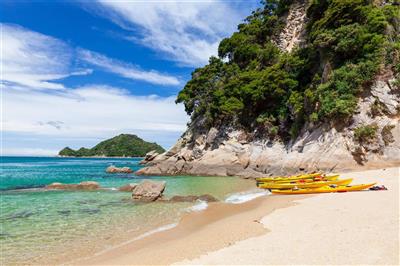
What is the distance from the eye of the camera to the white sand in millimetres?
5906

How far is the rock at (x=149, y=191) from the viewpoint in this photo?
18.3m

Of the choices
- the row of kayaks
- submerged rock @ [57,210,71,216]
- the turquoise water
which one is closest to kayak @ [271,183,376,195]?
the row of kayaks

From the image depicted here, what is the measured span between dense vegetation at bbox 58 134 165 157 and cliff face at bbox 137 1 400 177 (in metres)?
113

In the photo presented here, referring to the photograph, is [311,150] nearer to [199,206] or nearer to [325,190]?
[325,190]

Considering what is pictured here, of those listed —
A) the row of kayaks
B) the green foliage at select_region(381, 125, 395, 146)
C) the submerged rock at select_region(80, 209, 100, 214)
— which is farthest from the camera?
the green foliage at select_region(381, 125, 395, 146)

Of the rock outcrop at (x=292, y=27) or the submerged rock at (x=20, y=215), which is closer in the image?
the submerged rock at (x=20, y=215)

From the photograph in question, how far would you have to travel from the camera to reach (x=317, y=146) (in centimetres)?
2917

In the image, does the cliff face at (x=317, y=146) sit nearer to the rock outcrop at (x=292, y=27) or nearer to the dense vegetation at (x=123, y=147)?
the rock outcrop at (x=292, y=27)

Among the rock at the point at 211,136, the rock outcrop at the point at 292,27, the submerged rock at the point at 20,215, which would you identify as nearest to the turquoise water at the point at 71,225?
the submerged rock at the point at 20,215

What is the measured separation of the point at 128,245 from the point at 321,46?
30550 mm

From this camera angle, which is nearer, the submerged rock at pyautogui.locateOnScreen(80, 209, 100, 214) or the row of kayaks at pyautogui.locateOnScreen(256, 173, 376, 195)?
the submerged rock at pyautogui.locateOnScreen(80, 209, 100, 214)

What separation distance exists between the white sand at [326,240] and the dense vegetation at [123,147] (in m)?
146

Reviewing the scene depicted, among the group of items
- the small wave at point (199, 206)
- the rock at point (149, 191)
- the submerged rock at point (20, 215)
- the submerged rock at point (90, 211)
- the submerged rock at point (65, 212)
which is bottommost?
the submerged rock at point (20, 215)

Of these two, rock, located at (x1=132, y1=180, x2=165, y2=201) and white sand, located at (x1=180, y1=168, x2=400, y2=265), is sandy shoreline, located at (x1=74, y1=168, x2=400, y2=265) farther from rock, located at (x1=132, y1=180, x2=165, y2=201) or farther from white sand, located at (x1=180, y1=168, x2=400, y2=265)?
rock, located at (x1=132, y1=180, x2=165, y2=201)
